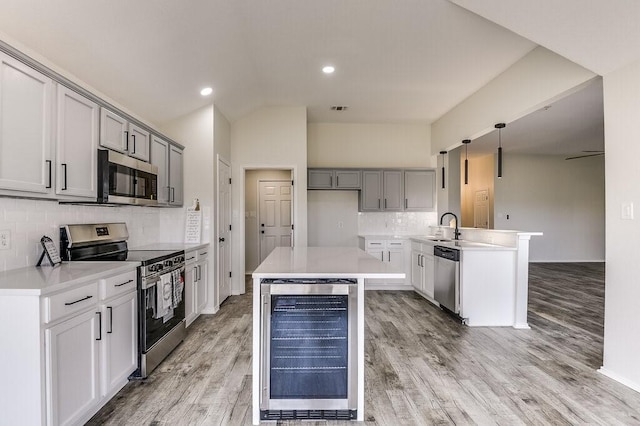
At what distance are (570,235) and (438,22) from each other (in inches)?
316

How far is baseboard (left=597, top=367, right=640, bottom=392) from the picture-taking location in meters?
2.42

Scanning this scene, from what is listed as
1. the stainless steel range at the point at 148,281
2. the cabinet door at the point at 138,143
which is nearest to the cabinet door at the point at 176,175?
the cabinet door at the point at 138,143

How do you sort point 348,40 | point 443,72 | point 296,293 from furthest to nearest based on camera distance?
point 443,72, point 348,40, point 296,293

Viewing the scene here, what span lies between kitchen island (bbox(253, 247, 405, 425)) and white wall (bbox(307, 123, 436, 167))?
4259mm

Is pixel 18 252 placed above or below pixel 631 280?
above

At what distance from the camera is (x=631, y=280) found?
2.46 m

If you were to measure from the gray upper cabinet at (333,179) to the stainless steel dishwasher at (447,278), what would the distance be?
1.88 meters

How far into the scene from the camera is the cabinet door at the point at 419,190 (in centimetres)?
594

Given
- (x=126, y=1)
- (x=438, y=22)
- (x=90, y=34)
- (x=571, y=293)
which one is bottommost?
(x=571, y=293)

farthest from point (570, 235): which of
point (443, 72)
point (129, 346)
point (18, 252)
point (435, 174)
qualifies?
point (18, 252)

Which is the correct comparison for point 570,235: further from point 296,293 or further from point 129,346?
point 129,346

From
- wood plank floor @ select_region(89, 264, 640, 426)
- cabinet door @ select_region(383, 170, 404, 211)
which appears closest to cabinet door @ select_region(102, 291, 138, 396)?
wood plank floor @ select_region(89, 264, 640, 426)

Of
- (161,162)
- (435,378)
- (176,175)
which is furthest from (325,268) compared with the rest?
(176,175)

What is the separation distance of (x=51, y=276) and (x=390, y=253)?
4568mm
